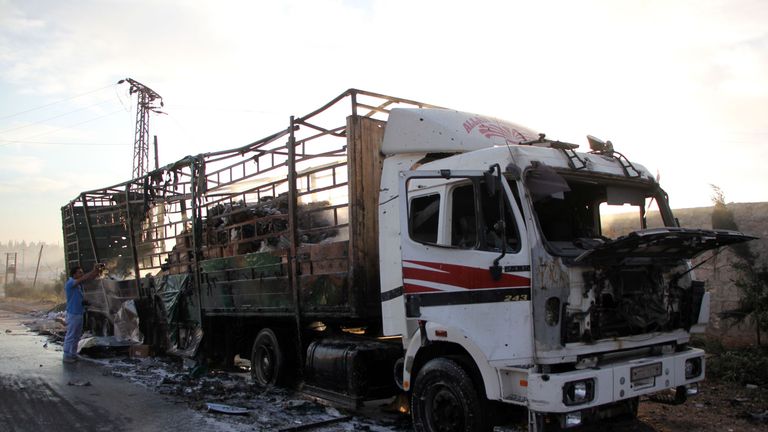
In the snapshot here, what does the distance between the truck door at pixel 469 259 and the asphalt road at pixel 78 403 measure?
9.17 ft

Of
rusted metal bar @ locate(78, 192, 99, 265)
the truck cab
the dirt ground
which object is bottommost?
the dirt ground

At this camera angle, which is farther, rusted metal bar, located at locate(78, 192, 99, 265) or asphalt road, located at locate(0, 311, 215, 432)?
rusted metal bar, located at locate(78, 192, 99, 265)

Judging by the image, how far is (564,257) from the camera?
3912mm

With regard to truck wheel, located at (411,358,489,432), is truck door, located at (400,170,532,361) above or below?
above

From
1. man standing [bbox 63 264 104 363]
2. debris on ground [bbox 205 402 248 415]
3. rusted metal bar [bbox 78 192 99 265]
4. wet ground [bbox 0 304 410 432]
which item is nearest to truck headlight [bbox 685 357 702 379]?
wet ground [bbox 0 304 410 432]

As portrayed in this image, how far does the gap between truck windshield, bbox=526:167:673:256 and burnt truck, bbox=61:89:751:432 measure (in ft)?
0.05

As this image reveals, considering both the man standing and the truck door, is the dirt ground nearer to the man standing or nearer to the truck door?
the truck door

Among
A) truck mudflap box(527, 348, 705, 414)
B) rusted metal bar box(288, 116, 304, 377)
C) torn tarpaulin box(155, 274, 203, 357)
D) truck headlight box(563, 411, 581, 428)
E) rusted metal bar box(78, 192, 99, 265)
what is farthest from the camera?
rusted metal bar box(78, 192, 99, 265)

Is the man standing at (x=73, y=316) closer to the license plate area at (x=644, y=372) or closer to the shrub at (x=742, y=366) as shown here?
the license plate area at (x=644, y=372)

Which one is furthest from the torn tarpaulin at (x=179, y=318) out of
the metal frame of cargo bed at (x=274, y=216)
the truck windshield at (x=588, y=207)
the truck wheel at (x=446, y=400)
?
the truck windshield at (x=588, y=207)

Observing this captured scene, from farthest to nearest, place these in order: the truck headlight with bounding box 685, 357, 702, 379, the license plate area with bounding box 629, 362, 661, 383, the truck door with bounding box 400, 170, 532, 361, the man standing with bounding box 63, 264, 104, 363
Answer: the man standing with bounding box 63, 264, 104, 363
the truck headlight with bounding box 685, 357, 702, 379
the license plate area with bounding box 629, 362, 661, 383
the truck door with bounding box 400, 170, 532, 361

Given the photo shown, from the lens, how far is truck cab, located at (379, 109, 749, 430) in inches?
152

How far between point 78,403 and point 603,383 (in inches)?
226

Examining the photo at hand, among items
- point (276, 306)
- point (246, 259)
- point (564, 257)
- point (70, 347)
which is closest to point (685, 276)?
point (564, 257)
